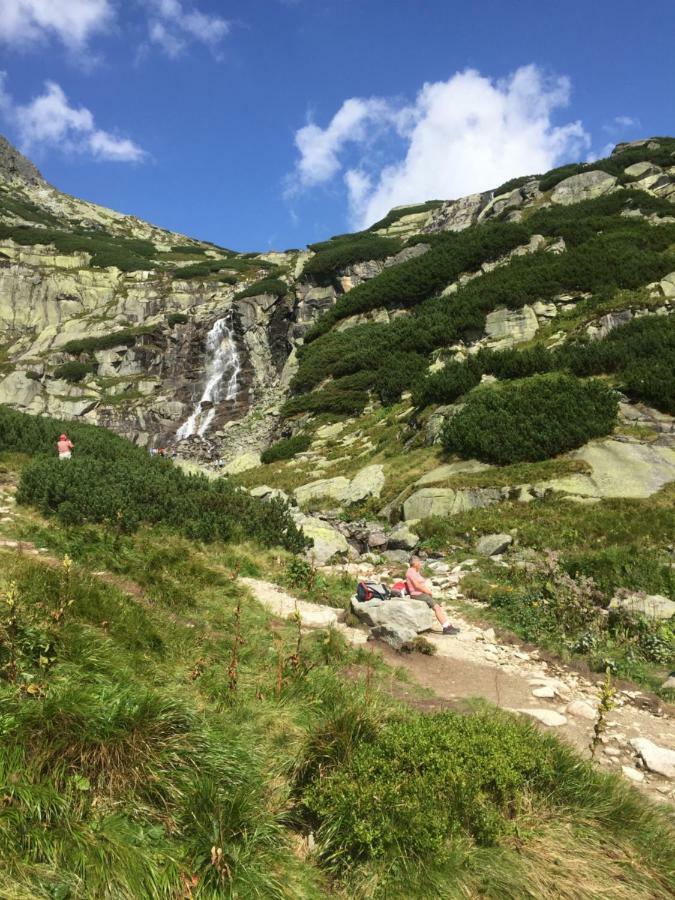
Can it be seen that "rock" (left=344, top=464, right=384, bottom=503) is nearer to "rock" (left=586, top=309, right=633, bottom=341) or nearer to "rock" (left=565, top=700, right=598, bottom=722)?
"rock" (left=586, top=309, right=633, bottom=341)

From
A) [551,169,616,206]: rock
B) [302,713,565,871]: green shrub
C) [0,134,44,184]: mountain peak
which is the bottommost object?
[302,713,565,871]: green shrub

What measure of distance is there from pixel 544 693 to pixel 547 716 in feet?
1.93

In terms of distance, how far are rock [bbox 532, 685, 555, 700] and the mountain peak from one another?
541 feet

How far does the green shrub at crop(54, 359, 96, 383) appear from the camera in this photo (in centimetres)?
5238

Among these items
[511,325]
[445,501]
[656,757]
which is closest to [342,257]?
[511,325]

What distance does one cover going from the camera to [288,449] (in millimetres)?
27047

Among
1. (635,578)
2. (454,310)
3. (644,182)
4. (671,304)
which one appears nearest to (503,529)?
(635,578)

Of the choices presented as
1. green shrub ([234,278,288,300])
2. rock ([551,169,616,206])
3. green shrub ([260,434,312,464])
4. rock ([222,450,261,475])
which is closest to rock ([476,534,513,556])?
green shrub ([260,434,312,464])

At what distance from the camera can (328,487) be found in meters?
19.2

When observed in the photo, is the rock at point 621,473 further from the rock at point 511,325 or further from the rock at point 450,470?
the rock at point 511,325

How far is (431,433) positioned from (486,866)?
55.3 feet

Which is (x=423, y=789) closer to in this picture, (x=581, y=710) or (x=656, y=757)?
(x=656, y=757)

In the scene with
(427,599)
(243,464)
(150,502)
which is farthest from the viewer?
(243,464)

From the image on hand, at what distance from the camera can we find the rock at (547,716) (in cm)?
538
